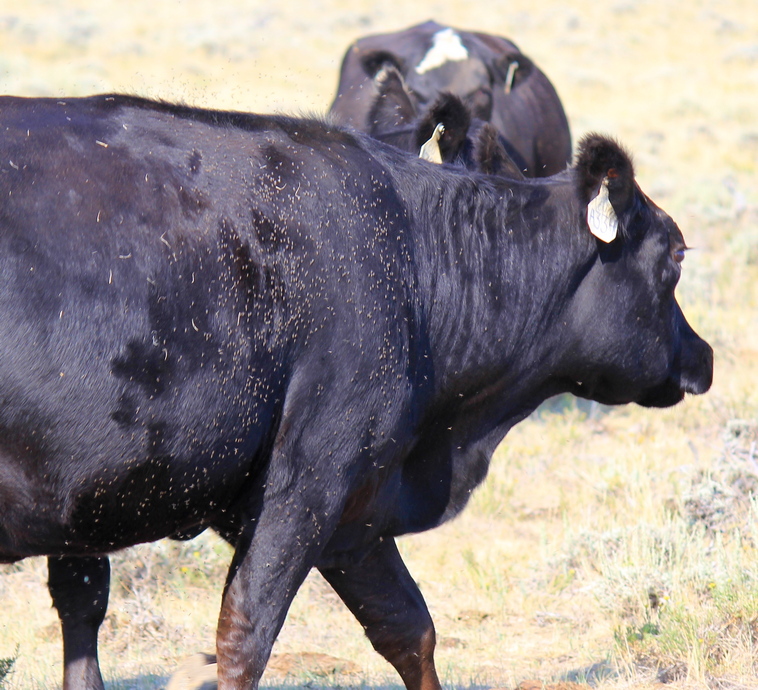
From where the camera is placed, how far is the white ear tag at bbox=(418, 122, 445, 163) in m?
4.88

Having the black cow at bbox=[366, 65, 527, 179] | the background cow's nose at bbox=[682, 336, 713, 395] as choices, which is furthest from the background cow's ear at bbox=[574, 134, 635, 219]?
the background cow's nose at bbox=[682, 336, 713, 395]

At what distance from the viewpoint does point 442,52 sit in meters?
10.3

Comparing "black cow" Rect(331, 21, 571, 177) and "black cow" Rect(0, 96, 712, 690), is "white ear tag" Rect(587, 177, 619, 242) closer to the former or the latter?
"black cow" Rect(0, 96, 712, 690)

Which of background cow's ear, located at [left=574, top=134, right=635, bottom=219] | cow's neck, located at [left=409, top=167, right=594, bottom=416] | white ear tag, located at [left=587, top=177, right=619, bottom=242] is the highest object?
background cow's ear, located at [left=574, top=134, right=635, bottom=219]

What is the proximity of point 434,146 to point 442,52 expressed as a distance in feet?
18.8

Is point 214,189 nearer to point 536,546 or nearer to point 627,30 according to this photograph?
point 536,546

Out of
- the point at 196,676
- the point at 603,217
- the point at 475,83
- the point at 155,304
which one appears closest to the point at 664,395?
the point at 603,217

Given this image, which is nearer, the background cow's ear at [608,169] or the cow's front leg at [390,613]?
the background cow's ear at [608,169]

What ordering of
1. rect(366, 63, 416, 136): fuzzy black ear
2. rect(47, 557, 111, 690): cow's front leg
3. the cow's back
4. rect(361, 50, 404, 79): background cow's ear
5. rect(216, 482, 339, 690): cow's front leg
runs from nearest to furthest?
the cow's back
rect(216, 482, 339, 690): cow's front leg
rect(47, 557, 111, 690): cow's front leg
rect(366, 63, 416, 136): fuzzy black ear
rect(361, 50, 404, 79): background cow's ear

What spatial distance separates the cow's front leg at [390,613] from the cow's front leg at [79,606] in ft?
2.95

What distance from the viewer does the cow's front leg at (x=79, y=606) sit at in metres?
4.17

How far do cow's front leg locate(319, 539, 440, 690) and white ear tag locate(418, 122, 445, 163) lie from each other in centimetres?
173

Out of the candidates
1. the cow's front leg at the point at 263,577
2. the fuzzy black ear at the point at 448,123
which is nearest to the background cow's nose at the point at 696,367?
the fuzzy black ear at the point at 448,123

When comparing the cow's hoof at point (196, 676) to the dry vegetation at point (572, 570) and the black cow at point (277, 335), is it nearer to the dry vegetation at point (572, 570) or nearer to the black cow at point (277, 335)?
the black cow at point (277, 335)
